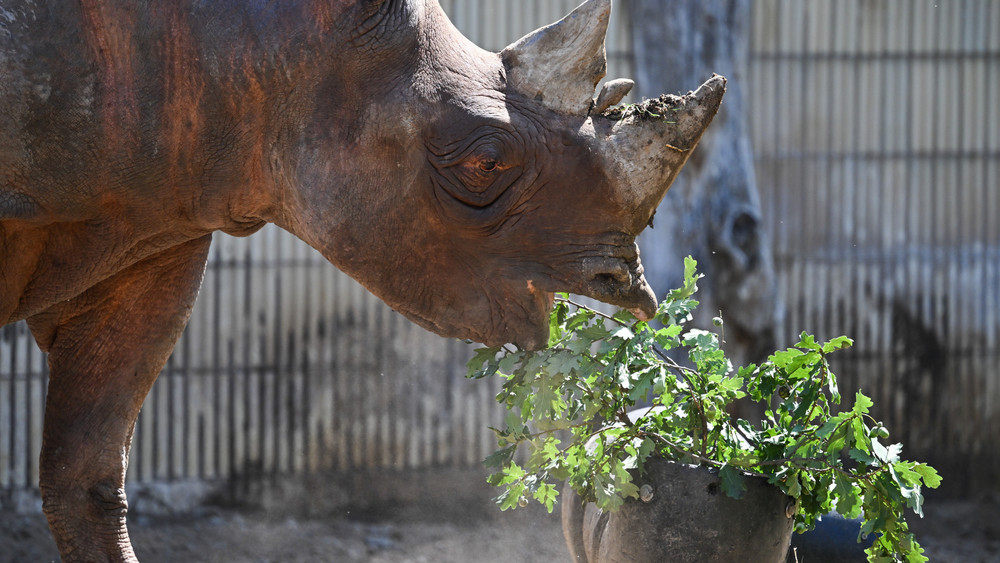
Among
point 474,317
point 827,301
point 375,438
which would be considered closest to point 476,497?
point 375,438

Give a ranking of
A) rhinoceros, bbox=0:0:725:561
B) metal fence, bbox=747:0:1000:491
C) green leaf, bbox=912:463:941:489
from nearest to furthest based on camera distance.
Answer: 1. rhinoceros, bbox=0:0:725:561
2. green leaf, bbox=912:463:941:489
3. metal fence, bbox=747:0:1000:491

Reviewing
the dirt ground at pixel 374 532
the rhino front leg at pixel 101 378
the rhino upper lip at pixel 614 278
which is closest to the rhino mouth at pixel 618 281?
the rhino upper lip at pixel 614 278

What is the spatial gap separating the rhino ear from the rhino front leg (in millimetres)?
1292

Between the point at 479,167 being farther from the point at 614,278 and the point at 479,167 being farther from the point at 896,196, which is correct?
the point at 896,196

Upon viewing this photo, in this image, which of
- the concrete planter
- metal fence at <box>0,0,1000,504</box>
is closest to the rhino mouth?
the concrete planter

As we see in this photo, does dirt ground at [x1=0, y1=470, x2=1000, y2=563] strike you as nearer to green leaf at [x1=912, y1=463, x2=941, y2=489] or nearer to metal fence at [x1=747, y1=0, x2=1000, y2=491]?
metal fence at [x1=747, y1=0, x2=1000, y2=491]

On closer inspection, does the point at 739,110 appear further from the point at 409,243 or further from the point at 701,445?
the point at 409,243

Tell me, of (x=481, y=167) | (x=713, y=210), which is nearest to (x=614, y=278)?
(x=481, y=167)

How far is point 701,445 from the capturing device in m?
3.71

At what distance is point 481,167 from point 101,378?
62.6 inches

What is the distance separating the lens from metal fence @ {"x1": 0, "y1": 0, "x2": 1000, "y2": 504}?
7.34 meters

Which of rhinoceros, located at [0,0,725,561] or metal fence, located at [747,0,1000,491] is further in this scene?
metal fence, located at [747,0,1000,491]

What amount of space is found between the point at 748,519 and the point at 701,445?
10.9 inches

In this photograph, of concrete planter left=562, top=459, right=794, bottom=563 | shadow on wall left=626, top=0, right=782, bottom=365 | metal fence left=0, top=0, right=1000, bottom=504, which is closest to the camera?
concrete planter left=562, top=459, right=794, bottom=563
